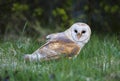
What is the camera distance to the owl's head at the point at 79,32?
297 inches

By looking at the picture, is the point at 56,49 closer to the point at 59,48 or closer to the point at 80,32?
the point at 59,48

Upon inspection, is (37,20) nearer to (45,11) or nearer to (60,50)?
(45,11)

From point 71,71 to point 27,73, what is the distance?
517 millimetres

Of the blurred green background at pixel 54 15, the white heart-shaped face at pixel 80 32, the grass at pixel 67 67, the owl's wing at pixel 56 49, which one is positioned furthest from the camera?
the blurred green background at pixel 54 15

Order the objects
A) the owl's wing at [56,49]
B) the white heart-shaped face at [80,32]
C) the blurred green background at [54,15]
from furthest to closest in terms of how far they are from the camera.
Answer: the blurred green background at [54,15]
the white heart-shaped face at [80,32]
the owl's wing at [56,49]

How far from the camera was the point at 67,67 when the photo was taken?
7.08 metres

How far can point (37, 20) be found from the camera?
13219 mm

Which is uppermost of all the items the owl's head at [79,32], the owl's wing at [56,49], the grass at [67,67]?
the owl's head at [79,32]

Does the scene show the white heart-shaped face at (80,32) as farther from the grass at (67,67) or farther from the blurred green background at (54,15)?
the blurred green background at (54,15)

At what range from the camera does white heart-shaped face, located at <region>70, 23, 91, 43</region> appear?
755 centimetres

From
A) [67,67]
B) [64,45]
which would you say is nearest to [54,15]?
[64,45]

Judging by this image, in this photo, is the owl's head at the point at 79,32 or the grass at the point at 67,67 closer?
the grass at the point at 67,67

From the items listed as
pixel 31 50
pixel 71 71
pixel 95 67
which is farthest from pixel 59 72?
pixel 31 50

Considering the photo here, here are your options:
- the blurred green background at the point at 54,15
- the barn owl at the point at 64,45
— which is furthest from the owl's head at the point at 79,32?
the blurred green background at the point at 54,15
